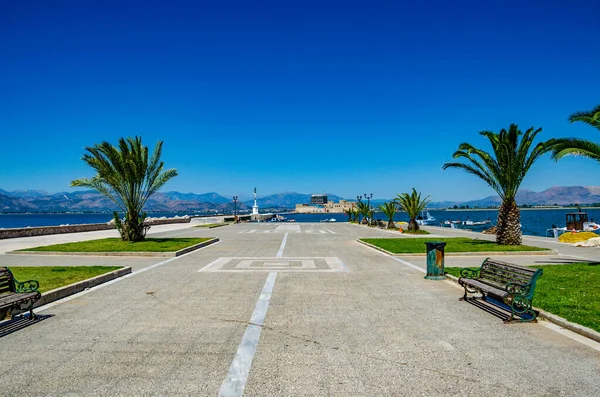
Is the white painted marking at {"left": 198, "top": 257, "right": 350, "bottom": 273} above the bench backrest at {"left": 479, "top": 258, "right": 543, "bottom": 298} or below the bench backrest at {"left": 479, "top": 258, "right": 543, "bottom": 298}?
below

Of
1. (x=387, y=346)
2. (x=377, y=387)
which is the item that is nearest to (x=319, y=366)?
(x=377, y=387)

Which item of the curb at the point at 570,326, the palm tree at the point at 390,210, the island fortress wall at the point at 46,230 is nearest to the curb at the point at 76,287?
the curb at the point at 570,326

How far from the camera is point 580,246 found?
67.9 ft

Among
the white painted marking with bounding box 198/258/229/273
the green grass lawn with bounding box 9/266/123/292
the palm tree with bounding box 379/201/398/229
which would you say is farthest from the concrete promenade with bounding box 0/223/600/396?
the palm tree with bounding box 379/201/398/229

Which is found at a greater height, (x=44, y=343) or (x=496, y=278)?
(x=496, y=278)

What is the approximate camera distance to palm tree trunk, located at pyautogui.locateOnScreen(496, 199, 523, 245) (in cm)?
1984

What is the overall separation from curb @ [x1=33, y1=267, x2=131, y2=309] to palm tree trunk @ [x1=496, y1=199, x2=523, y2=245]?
1706 cm

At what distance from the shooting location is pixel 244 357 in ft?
18.0

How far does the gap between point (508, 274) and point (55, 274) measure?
11753mm

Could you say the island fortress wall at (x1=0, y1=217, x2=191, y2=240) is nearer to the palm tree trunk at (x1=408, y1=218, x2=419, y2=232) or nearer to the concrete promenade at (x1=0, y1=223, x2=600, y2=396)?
the palm tree trunk at (x1=408, y1=218, x2=419, y2=232)

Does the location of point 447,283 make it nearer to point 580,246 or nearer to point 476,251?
point 476,251

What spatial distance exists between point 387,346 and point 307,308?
2.59m

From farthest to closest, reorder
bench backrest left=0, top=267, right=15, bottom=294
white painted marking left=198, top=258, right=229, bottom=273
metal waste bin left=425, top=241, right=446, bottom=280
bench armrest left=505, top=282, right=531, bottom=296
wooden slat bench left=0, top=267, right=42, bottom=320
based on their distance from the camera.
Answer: white painted marking left=198, top=258, right=229, bottom=273, metal waste bin left=425, top=241, right=446, bottom=280, bench backrest left=0, top=267, right=15, bottom=294, bench armrest left=505, top=282, right=531, bottom=296, wooden slat bench left=0, top=267, right=42, bottom=320

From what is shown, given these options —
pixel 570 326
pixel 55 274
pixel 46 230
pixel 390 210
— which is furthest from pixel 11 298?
pixel 390 210
